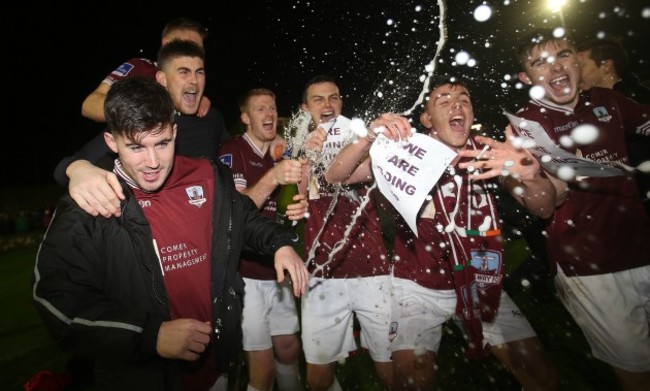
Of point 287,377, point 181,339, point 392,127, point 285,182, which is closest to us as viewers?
point 181,339

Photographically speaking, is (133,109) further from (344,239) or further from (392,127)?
(344,239)

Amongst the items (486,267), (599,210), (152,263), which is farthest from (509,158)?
(152,263)

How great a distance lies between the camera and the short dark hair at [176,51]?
383cm

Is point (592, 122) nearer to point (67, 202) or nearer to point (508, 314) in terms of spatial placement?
point (508, 314)

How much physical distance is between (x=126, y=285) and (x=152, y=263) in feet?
0.65

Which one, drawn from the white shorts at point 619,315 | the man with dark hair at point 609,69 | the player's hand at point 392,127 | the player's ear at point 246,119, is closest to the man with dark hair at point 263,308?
the player's ear at point 246,119

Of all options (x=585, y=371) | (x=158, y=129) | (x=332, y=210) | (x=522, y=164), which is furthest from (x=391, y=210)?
(x=585, y=371)

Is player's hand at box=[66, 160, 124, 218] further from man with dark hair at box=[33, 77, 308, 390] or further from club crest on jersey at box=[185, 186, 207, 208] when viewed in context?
club crest on jersey at box=[185, 186, 207, 208]

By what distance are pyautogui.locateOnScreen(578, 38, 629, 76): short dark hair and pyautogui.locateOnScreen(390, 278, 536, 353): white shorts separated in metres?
3.09

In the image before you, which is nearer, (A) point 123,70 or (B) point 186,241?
(B) point 186,241

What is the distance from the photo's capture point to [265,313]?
13.5 ft

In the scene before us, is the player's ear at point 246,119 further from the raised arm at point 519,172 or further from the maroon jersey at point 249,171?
the raised arm at point 519,172

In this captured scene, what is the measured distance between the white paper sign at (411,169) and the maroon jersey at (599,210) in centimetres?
110

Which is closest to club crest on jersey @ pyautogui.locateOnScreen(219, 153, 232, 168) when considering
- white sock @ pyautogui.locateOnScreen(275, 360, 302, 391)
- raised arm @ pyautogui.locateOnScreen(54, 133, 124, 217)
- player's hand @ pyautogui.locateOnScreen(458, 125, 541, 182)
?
raised arm @ pyautogui.locateOnScreen(54, 133, 124, 217)
